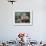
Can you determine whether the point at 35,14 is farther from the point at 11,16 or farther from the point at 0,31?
the point at 0,31

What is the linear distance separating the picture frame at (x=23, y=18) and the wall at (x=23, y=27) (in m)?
0.11

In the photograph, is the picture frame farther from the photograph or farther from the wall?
the wall

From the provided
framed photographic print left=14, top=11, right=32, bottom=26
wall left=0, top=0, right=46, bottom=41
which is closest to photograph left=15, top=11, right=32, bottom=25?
framed photographic print left=14, top=11, right=32, bottom=26

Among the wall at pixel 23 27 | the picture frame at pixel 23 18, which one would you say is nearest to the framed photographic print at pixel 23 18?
the picture frame at pixel 23 18

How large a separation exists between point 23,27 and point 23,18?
34cm

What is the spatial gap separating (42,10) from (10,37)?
1.56 meters

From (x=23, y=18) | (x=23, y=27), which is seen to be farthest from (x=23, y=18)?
(x=23, y=27)

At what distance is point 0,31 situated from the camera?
16.6 feet

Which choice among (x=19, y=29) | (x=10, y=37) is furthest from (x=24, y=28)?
(x=10, y=37)

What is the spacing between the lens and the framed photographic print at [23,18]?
503cm

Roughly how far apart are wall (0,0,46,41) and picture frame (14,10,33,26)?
0.37 feet

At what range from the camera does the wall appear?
501 cm

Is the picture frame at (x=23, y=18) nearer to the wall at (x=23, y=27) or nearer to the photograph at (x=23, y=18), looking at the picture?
the photograph at (x=23, y=18)

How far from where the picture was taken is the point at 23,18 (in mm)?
5074
